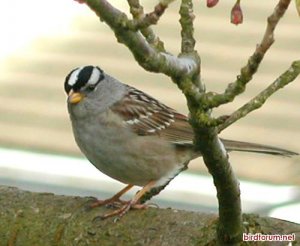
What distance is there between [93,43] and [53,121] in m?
0.75

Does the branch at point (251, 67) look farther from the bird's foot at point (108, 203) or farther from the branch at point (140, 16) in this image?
the bird's foot at point (108, 203)

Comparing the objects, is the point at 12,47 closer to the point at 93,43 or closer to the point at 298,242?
the point at 93,43

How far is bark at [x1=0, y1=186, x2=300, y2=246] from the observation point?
2646 mm

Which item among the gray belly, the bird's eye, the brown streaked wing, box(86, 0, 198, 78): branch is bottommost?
box(86, 0, 198, 78): branch

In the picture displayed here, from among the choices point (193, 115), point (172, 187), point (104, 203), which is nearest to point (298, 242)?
point (193, 115)

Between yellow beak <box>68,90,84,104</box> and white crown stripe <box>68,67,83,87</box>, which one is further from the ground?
white crown stripe <box>68,67,83,87</box>

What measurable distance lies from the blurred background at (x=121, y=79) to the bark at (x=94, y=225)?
245 cm

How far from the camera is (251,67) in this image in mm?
2082

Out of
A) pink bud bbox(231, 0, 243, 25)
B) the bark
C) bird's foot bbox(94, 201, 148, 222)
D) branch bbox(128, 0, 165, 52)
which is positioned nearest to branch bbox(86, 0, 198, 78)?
branch bbox(128, 0, 165, 52)

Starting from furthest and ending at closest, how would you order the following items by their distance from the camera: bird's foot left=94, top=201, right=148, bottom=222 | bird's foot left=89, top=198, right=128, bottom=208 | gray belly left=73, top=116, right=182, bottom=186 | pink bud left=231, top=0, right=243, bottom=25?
gray belly left=73, top=116, right=182, bottom=186
bird's foot left=89, top=198, right=128, bottom=208
bird's foot left=94, top=201, right=148, bottom=222
pink bud left=231, top=0, right=243, bottom=25

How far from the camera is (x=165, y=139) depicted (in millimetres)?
4203

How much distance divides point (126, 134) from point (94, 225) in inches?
49.5

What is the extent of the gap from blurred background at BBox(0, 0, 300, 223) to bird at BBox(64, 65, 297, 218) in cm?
118

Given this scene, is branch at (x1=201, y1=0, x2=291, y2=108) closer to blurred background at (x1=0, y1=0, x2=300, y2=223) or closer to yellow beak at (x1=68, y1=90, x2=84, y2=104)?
yellow beak at (x1=68, y1=90, x2=84, y2=104)
